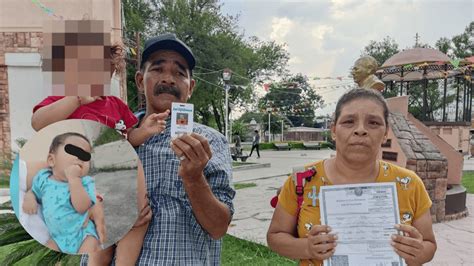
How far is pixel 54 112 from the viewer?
121 centimetres

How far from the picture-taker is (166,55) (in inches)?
57.5

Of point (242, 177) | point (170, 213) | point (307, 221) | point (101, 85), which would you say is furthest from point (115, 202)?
point (242, 177)

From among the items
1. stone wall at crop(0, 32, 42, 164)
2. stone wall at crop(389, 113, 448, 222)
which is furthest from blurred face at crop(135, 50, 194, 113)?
stone wall at crop(0, 32, 42, 164)

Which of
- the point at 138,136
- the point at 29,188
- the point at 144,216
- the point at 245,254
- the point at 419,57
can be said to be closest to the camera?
the point at 29,188

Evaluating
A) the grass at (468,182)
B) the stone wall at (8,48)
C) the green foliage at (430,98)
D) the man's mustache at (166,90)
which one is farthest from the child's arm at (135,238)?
the green foliage at (430,98)

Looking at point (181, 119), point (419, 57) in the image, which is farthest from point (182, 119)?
point (419, 57)

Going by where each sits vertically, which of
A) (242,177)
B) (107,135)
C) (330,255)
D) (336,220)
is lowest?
(242,177)

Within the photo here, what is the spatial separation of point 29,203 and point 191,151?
0.53m

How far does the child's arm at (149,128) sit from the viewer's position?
1.35 meters

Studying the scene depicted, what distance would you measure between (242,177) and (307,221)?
34.6 ft

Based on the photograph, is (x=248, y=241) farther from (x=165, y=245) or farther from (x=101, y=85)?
(x=101, y=85)

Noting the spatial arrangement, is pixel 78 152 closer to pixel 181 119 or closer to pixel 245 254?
pixel 181 119

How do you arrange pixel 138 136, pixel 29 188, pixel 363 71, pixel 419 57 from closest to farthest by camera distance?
pixel 29 188
pixel 138 136
pixel 363 71
pixel 419 57

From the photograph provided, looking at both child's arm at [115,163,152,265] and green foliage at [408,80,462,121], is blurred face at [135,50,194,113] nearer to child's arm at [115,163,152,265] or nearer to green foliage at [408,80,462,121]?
child's arm at [115,163,152,265]
